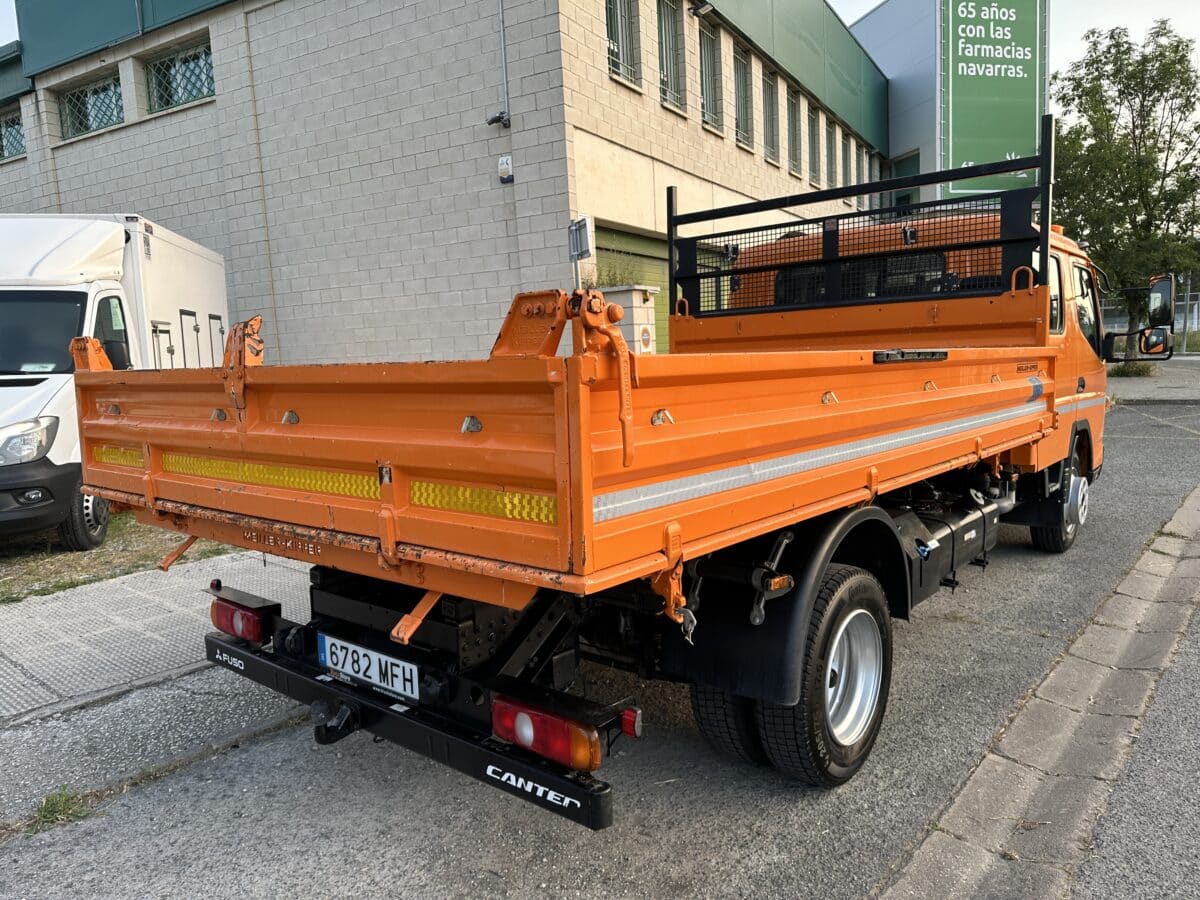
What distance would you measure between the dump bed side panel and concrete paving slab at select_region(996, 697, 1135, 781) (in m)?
1.19

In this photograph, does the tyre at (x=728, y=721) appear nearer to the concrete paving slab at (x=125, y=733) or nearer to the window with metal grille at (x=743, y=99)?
the concrete paving slab at (x=125, y=733)

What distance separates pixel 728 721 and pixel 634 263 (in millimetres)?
9608

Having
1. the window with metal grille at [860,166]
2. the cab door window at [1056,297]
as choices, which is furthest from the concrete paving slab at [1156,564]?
the window with metal grille at [860,166]

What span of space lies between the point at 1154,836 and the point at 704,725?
154cm

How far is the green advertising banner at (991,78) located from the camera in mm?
15320

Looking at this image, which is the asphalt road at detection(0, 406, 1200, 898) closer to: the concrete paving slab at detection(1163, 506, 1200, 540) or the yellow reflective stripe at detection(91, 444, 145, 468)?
the yellow reflective stripe at detection(91, 444, 145, 468)

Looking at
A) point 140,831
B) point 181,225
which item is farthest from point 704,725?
point 181,225

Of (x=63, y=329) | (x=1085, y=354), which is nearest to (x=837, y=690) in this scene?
(x=1085, y=354)

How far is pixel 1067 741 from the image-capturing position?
11.6 ft

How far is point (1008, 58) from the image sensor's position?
1567 centimetres

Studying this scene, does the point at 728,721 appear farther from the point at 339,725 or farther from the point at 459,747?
the point at 339,725

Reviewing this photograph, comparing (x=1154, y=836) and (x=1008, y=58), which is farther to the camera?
(x=1008, y=58)

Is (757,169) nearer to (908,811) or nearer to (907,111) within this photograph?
(907,111)

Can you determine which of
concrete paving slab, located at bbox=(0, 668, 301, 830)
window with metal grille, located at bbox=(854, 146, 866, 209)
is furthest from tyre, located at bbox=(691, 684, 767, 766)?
window with metal grille, located at bbox=(854, 146, 866, 209)
